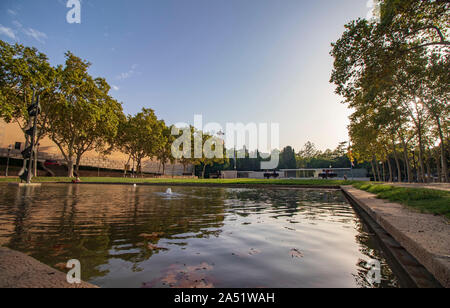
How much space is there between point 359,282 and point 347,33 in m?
12.6

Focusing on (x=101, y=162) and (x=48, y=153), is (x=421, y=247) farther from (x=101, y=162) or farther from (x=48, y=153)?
(x=101, y=162)

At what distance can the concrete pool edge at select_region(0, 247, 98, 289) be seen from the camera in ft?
7.06

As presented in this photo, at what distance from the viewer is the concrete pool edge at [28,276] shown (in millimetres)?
2152

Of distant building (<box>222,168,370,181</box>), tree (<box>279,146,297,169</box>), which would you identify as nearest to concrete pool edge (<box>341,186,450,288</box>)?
distant building (<box>222,168,370,181</box>)

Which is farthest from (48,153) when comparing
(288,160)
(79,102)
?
(288,160)

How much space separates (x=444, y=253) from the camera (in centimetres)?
296

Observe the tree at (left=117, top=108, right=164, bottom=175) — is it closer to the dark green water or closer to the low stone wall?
the low stone wall

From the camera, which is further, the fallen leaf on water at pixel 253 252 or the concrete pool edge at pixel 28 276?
the fallen leaf on water at pixel 253 252

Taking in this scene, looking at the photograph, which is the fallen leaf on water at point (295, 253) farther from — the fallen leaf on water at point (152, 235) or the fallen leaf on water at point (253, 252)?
the fallen leaf on water at point (152, 235)

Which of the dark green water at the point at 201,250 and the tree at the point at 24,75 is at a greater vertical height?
the tree at the point at 24,75

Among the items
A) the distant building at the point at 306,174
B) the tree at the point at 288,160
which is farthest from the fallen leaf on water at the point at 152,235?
the tree at the point at 288,160

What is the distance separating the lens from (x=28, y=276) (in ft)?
7.59
